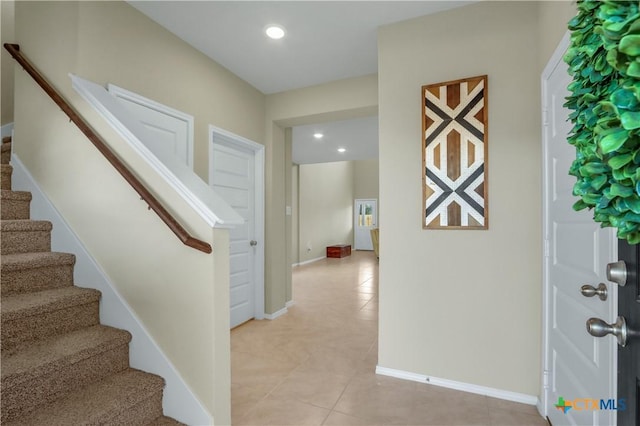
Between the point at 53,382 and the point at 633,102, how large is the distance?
221 cm

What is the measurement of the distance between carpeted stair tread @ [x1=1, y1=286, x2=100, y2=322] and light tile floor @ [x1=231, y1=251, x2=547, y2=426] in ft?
3.72

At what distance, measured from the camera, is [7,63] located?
3.15 metres

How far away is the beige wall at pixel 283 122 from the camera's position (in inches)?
133

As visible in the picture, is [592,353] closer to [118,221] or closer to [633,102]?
[633,102]

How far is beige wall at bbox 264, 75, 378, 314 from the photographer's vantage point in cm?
339

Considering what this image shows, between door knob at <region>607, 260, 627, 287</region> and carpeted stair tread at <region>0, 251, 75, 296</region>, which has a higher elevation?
door knob at <region>607, 260, 627, 287</region>

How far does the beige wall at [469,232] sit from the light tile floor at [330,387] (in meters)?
0.20

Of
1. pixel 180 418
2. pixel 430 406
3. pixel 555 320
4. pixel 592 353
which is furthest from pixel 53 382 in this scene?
pixel 555 320

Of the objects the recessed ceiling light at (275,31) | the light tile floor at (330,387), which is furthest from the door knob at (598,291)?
the recessed ceiling light at (275,31)

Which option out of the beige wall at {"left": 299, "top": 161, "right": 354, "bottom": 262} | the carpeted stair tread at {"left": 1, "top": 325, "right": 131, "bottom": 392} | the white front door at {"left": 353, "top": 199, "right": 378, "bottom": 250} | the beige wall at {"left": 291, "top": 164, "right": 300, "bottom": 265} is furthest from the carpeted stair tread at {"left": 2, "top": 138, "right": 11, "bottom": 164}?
the white front door at {"left": 353, "top": 199, "right": 378, "bottom": 250}

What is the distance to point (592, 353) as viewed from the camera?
4.23ft

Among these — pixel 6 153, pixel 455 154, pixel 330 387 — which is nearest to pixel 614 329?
pixel 455 154

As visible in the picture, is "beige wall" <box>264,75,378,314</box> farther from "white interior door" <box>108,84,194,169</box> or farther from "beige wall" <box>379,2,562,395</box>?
"white interior door" <box>108,84,194,169</box>

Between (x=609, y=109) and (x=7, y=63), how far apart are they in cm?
470
